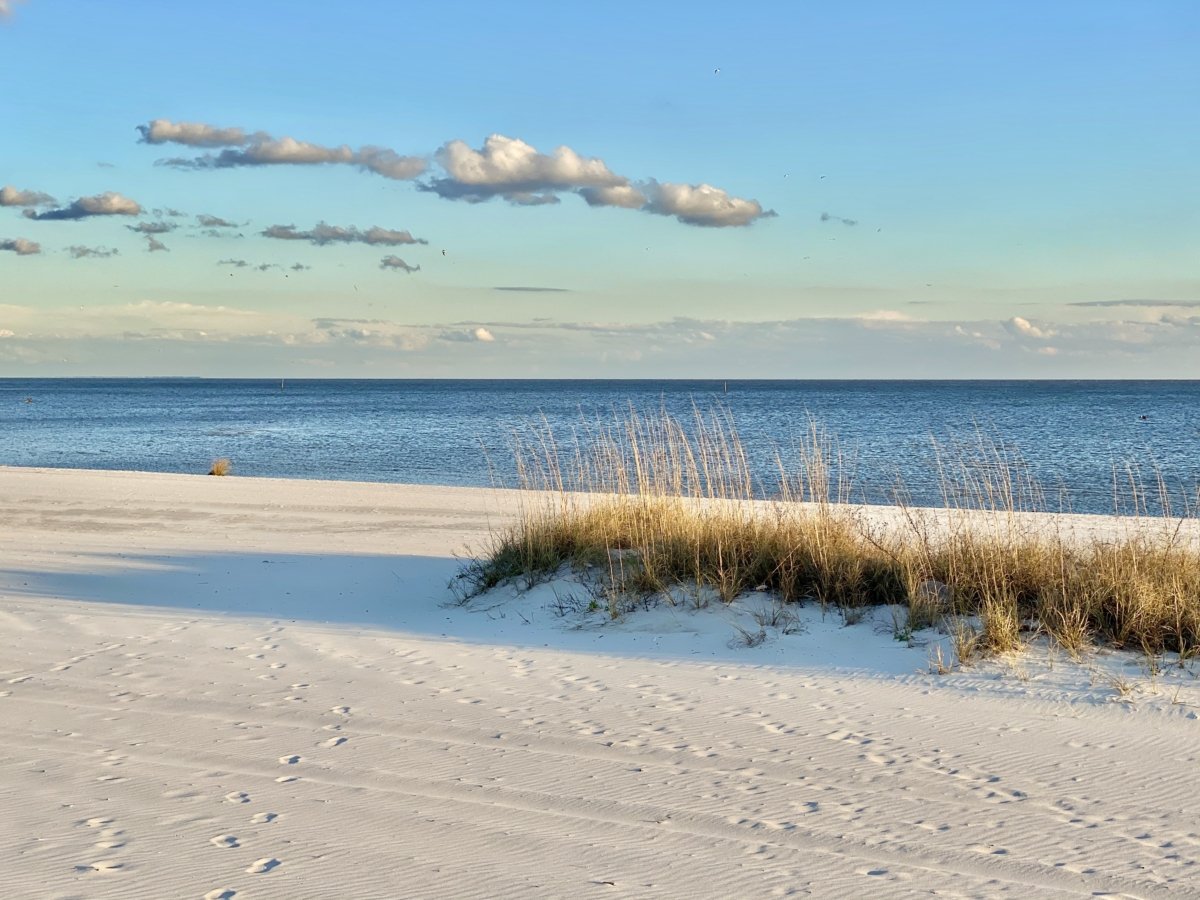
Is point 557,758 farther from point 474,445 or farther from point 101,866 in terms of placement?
point 474,445

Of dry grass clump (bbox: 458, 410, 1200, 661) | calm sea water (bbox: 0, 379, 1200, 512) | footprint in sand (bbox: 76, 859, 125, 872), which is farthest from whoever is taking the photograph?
calm sea water (bbox: 0, 379, 1200, 512)

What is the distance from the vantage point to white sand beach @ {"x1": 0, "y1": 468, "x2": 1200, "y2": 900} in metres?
4.18

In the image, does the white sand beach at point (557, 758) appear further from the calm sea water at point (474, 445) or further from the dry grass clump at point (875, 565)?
the calm sea water at point (474, 445)

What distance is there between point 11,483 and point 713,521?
17.4 m

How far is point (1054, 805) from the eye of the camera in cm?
486

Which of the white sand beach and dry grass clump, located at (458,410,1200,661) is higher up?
dry grass clump, located at (458,410,1200,661)

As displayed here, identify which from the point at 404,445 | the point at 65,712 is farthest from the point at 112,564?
the point at 404,445

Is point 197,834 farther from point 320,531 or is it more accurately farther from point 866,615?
point 320,531

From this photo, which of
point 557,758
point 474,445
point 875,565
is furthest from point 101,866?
point 474,445

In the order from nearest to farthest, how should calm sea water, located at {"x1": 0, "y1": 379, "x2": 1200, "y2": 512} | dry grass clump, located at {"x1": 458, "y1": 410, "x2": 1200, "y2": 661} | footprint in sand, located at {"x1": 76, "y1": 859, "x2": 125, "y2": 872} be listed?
footprint in sand, located at {"x1": 76, "y1": 859, "x2": 125, "y2": 872} → dry grass clump, located at {"x1": 458, "y1": 410, "x2": 1200, "y2": 661} → calm sea water, located at {"x1": 0, "y1": 379, "x2": 1200, "y2": 512}

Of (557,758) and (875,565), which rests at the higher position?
(875,565)

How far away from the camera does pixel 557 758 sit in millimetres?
5523

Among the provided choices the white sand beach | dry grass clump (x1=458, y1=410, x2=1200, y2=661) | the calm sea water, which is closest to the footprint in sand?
the white sand beach

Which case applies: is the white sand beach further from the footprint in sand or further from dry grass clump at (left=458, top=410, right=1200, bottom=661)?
dry grass clump at (left=458, top=410, right=1200, bottom=661)
